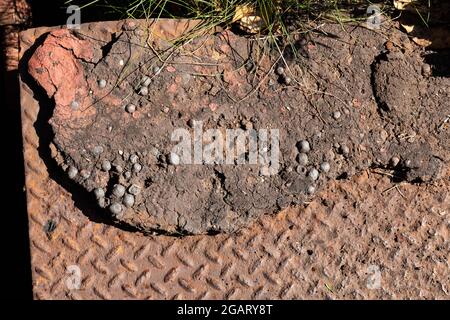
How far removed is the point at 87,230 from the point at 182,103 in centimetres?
66

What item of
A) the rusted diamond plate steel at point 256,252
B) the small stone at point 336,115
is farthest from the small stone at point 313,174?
the small stone at point 336,115

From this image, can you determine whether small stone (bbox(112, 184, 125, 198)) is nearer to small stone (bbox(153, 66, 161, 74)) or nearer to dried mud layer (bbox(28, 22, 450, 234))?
A: dried mud layer (bbox(28, 22, 450, 234))

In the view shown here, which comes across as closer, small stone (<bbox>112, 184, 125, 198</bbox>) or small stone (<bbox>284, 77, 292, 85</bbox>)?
small stone (<bbox>112, 184, 125, 198</bbox>)

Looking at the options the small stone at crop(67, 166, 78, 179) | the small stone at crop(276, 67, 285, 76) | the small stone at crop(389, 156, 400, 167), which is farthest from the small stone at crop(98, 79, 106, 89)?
the small stone at crop(389, 156, 400, 167)

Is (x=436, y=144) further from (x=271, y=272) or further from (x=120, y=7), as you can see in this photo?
(x=120, y=7)

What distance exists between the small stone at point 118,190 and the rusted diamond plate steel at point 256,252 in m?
0.18

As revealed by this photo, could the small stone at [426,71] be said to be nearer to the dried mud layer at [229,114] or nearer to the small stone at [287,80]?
the dried mud layer at [229,114]

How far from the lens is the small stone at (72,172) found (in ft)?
8.30

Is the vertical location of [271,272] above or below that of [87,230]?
below

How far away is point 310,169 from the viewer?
8.36 feet

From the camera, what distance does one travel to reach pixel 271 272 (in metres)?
2.57

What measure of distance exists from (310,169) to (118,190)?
787 millimetres

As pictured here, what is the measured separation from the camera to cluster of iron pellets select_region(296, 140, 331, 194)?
2.54 meters

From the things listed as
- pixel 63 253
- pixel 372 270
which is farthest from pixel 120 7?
pixel 372 270
